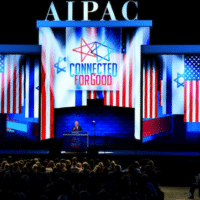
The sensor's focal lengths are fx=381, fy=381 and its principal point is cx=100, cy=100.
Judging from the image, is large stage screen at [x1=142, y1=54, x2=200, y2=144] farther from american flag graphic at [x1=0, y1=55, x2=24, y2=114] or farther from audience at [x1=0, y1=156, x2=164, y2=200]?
audience at [x1=0, y1=156, x2=164, y2=200]

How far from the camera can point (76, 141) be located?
14.3 meters

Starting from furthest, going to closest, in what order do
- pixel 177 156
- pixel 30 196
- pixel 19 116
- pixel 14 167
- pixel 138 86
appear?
pixel 19 116, pixel 138 86, pixel 177 156, pixel 14 167, pixel 30 196

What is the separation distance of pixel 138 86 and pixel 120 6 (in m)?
3.80

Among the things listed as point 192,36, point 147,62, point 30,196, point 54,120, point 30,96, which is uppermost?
point 192,36

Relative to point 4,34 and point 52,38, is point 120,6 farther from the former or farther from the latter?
point 4,34

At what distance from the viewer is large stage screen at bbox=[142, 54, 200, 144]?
16594 millimetres

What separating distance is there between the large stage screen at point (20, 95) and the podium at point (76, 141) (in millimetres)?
3172

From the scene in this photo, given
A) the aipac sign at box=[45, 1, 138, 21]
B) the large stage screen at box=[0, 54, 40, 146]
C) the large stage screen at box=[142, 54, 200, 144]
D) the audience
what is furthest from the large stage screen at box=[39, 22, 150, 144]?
the audience

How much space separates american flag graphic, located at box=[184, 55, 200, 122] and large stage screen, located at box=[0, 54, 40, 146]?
6554mm

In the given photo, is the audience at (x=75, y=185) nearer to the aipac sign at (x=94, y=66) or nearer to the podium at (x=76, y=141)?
the podium at (x=76, y=141)

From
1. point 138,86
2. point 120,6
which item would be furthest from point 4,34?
Answer: point 138,86

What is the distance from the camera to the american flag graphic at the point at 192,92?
16.5 meters

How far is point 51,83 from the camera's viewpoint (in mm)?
16359

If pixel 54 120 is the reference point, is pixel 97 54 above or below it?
above
